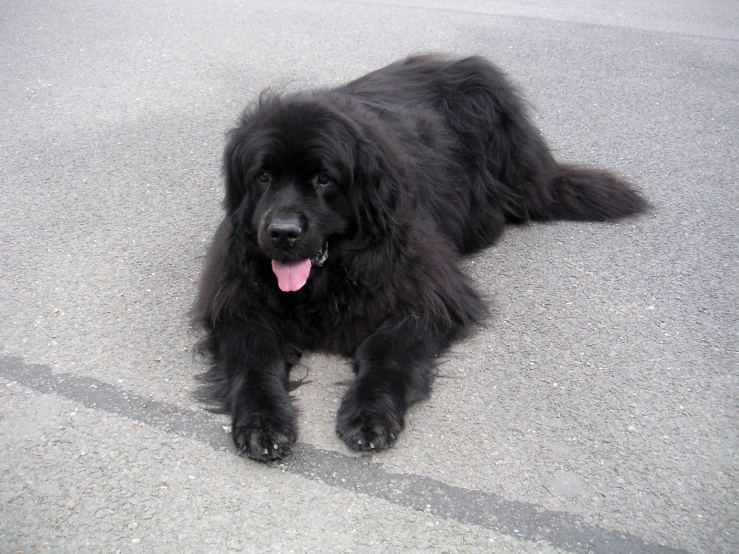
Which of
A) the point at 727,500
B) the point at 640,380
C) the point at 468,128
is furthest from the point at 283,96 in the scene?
the point at 727,500

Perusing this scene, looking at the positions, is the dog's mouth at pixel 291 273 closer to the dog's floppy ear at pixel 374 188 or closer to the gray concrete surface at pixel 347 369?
the dog's floppy ear at pixel 374 188

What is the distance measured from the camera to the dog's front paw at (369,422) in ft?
9.14

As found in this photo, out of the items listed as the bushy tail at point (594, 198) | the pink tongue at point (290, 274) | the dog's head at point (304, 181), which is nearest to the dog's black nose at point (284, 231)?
the dog's head at point (304, 181)

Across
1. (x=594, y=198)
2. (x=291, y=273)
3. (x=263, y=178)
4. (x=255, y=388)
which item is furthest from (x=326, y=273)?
(x=594, y=198)

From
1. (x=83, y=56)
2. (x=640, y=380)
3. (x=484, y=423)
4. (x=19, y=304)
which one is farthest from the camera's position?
(x=83, y=56)

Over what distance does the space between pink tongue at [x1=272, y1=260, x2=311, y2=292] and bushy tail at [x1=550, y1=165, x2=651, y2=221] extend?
2.28 meters

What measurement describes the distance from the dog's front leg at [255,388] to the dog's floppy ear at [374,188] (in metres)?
0.71

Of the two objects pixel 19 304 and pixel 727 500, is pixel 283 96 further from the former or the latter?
pixel 727 500

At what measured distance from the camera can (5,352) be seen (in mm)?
3365

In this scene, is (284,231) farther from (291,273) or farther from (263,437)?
(263,437)

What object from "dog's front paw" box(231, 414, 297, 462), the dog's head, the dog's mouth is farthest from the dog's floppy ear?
"dog's front paw" box(231, 414, 297, 462)

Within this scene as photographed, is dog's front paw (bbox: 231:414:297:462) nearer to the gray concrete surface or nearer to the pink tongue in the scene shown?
the gray concrete surface

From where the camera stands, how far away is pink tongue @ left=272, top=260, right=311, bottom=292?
320 cm

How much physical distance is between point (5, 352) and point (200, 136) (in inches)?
113
